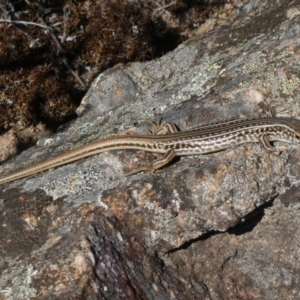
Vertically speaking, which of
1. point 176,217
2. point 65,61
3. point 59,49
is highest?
point 59,49

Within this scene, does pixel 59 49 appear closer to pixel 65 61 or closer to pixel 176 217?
pixel 65 61

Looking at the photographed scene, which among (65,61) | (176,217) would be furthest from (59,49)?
(176,217)

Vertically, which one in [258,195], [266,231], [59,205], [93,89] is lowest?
[266,231]

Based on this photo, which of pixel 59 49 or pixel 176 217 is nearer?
pixel 176 217

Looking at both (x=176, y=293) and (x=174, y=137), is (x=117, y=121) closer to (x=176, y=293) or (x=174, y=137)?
(x=174, y=137)

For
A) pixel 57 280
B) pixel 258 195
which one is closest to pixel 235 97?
pixel 258 195

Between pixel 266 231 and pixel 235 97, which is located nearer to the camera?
pixel 266 231

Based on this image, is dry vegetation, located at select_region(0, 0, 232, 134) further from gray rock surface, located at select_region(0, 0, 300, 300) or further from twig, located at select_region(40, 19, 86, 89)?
gray rock surface, located at select_region(0, 0, 300, 300)
